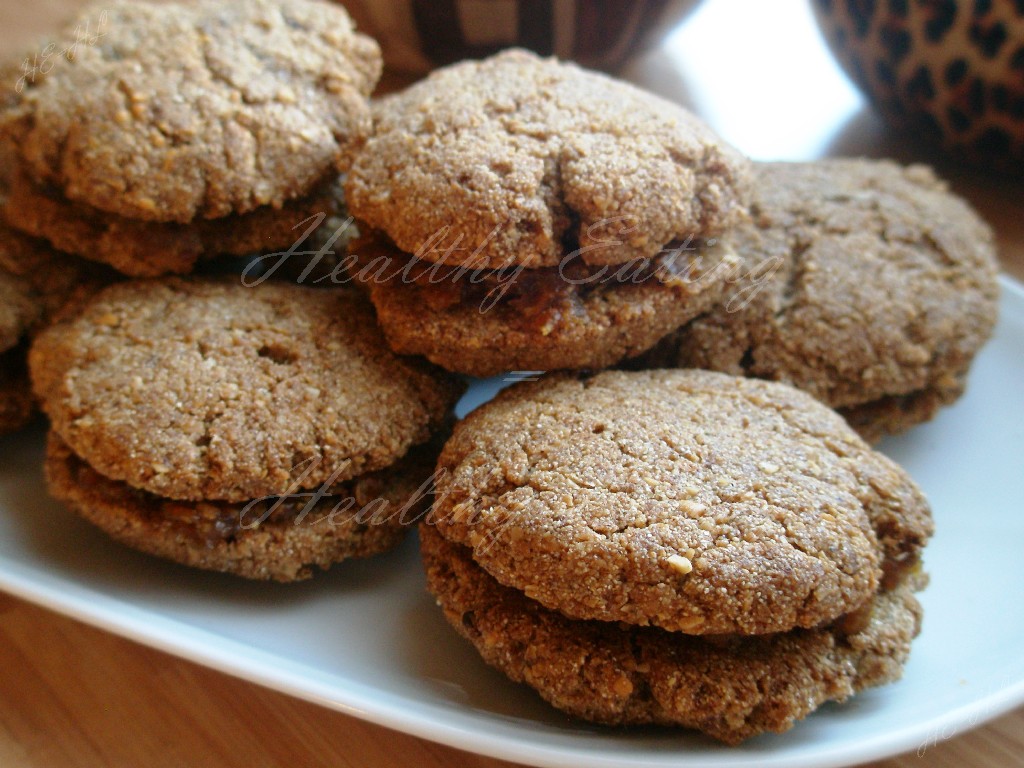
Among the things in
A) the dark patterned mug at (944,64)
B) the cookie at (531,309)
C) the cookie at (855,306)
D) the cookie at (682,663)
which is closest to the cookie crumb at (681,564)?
the cookie at (682,663)

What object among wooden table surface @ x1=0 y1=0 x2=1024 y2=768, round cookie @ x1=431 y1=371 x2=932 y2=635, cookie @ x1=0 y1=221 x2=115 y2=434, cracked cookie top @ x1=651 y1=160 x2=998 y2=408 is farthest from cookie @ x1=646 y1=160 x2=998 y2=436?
cookie @ x1=0 y1=221 x2=115 y2=434

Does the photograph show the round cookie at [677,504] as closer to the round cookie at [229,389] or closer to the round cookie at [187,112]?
the round cookie at [229,389]

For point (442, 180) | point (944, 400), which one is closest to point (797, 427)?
point (944, 400)

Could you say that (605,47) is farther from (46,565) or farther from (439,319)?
(46,565)

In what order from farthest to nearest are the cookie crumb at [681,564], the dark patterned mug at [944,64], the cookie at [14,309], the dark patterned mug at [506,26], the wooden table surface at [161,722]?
1. the dark patterned mug at [506,26]
2. the dark patterned mug at [944,64]
3. the cookie at [14,309]
4. the wooden table surface at [161,722]
5. the cookie crumb at [681,564]

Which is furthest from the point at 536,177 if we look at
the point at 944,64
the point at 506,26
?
the point at 944,64

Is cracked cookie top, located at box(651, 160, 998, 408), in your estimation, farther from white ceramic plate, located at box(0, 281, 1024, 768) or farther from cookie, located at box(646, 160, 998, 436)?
white ceramic plate, located at box(0, 281, 1024, 768)
